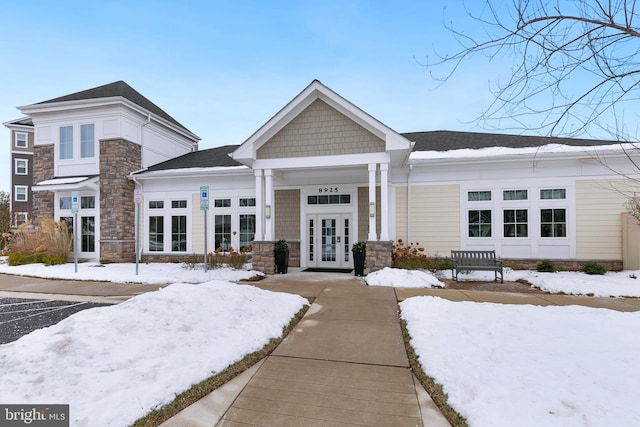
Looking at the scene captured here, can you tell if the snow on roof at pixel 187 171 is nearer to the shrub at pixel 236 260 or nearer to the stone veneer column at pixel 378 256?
the shrub at pixel 236 260

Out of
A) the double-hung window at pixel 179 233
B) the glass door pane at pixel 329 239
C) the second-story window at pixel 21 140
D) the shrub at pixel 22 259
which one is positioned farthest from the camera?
the second-story window at pixel 21 140

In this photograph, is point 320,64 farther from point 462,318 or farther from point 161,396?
point 161,396

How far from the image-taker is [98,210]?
1362 cm

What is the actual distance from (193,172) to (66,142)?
6.65 meters

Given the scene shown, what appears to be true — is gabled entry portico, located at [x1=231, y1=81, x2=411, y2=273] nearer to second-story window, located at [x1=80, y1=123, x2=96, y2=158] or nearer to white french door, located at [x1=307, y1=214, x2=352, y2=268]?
white french door, located at [x1=307, y1=214, x2=352, y2=268]

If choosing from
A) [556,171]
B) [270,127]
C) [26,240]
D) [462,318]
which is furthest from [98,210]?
[556,171]

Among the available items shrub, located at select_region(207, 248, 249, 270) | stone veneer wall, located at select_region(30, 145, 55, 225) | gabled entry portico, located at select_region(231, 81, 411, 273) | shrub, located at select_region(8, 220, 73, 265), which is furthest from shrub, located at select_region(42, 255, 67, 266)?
gabled entry portico, located at select_region(231, 81, 411, 273)

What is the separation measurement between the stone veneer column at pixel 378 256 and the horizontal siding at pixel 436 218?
91.6 inches

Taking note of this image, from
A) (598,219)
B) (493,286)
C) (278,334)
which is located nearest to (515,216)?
(598,219)

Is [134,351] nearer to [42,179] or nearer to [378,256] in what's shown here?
[378,256]

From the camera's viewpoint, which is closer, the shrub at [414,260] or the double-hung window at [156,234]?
the shrub at [414,260]

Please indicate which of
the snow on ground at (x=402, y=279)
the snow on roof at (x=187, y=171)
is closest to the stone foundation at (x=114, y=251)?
the snow on roof at (x=187, y=171)

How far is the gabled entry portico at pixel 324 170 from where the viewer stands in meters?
9.63

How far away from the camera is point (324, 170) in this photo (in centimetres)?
1099
